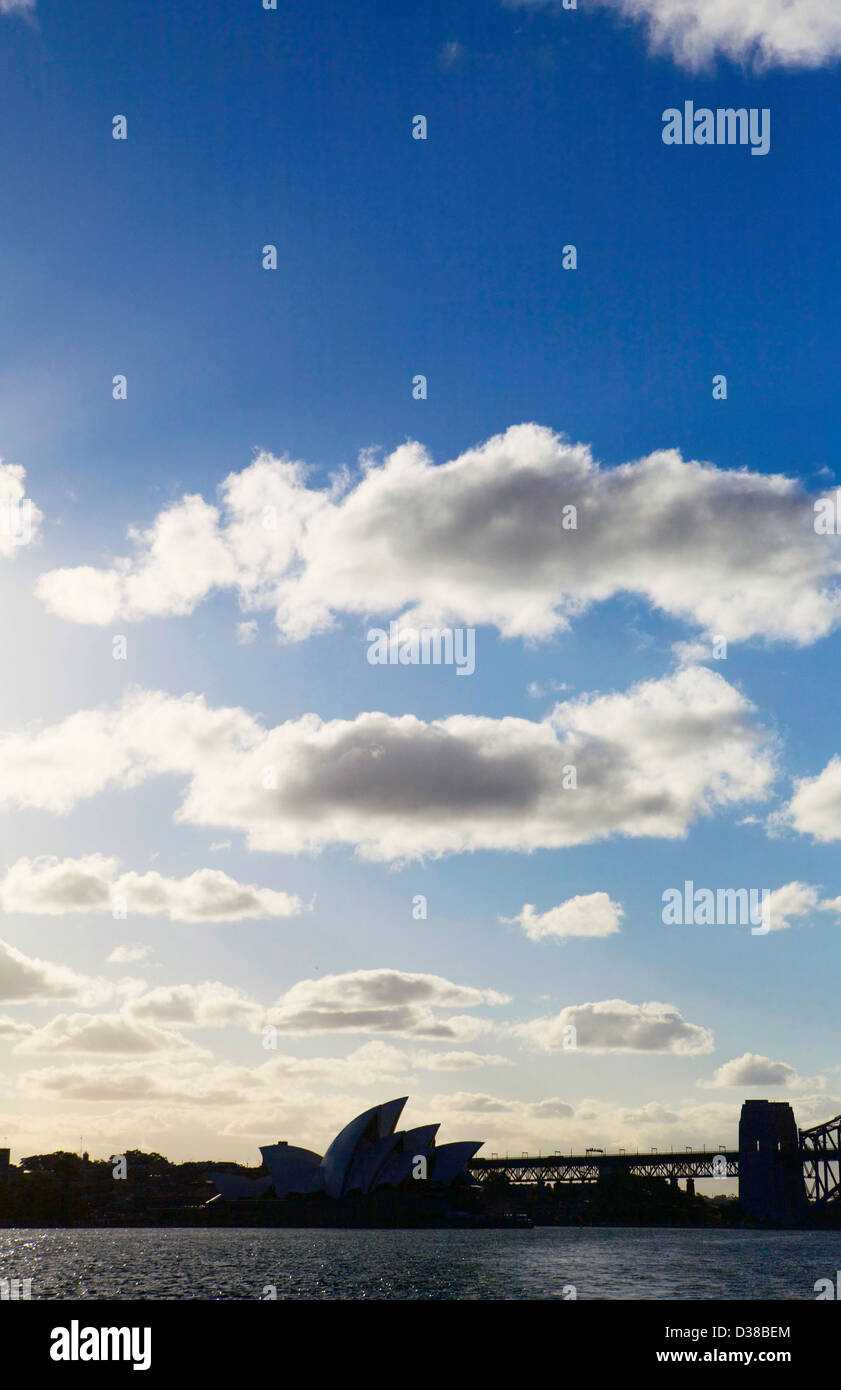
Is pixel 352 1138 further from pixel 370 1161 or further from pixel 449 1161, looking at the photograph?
pixel 449 1161

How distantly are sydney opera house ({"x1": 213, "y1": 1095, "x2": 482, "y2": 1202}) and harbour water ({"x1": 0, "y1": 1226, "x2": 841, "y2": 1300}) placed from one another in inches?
879

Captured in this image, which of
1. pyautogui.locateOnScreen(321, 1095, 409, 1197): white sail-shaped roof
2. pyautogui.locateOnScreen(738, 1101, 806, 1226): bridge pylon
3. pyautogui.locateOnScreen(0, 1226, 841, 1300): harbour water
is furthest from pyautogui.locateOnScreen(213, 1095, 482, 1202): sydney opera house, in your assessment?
pyautogui.locateOnScreen(738, 1101, 806, 1226): bridge pylon

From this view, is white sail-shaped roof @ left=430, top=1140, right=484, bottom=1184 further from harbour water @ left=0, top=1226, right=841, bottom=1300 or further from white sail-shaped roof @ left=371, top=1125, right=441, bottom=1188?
harbour water @ left=0, top=1226, right=841, bottom=1300

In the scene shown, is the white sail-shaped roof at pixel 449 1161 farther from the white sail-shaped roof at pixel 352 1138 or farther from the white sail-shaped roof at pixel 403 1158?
the white sail-shaped roof at pixel 352 1138

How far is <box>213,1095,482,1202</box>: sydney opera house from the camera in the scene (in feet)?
534

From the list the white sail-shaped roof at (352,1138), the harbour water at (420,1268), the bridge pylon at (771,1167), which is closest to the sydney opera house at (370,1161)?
the white sail-shaped roof at (352,1138)

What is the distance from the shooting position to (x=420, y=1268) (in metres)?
84.1

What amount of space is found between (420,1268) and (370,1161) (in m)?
83.2

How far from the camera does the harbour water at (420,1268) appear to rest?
65125 millimetres

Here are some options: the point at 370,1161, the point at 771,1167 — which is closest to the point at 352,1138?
the point at 370,1161
